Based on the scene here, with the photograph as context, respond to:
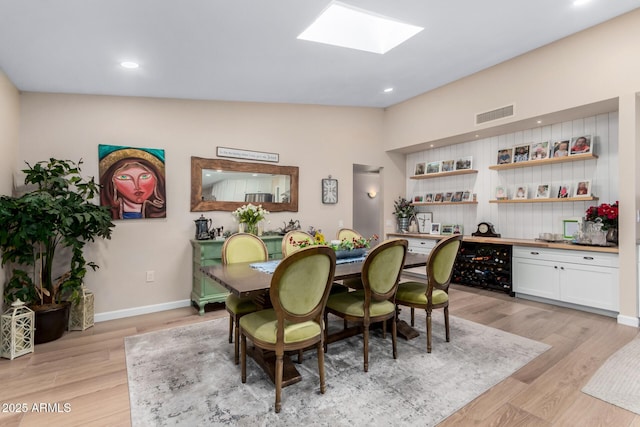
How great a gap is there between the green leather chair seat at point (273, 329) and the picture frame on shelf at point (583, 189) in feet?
13.3

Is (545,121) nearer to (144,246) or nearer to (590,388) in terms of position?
(590,388)

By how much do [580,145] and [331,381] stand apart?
4296 millimetres

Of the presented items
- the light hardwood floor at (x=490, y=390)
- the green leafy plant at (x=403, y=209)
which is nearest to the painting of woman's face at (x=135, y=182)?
the light hardwood floor at (x=490, y=390)

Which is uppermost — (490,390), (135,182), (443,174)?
(443,174)

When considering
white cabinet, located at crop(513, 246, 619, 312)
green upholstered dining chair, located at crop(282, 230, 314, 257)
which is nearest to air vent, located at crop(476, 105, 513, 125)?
white cabinet, located at crop(513, 246, 619, 312)

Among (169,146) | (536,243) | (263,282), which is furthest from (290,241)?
(536,243)

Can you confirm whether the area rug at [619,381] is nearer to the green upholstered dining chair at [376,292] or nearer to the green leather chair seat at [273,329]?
the green upholstered dining chair at [376,292]

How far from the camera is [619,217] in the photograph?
11.6ft

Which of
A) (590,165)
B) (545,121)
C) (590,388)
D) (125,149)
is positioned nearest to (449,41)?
(545,121)

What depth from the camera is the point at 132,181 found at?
12.8 ft

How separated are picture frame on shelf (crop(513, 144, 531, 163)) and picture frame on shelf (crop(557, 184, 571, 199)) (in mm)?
582

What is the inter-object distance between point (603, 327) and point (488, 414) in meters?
2.40

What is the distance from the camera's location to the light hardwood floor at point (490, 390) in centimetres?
194

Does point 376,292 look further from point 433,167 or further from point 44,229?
point 433,167
